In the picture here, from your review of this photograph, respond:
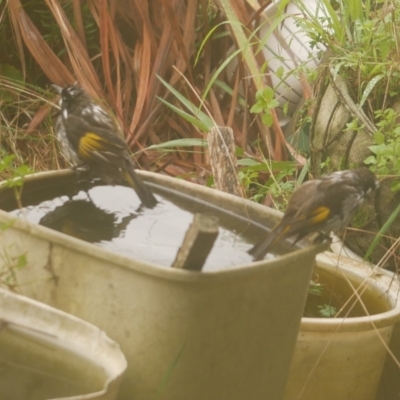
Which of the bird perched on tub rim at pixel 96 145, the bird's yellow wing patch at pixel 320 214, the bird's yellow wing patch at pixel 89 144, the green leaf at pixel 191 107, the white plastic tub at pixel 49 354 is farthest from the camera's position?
the green leaf at pixel 191 107

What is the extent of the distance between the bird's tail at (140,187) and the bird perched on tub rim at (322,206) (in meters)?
0.27

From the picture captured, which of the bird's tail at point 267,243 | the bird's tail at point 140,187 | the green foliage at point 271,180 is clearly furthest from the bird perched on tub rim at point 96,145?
the green foliage at point 271,180

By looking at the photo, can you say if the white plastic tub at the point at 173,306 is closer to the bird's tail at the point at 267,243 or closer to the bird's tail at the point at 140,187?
the bird's tail at the point at 267,243

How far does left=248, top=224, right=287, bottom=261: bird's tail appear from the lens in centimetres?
170

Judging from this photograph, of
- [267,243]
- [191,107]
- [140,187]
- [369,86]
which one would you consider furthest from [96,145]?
[191,107]

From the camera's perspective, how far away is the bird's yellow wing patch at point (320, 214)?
181 centimetres

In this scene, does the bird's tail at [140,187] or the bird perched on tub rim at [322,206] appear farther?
the bird's tail at [140,187]

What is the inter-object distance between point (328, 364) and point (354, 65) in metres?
0.89

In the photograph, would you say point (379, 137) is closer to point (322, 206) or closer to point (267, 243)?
point (322, 206)

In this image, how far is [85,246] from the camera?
1457mm

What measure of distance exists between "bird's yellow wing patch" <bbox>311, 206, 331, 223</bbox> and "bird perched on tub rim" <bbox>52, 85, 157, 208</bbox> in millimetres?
357

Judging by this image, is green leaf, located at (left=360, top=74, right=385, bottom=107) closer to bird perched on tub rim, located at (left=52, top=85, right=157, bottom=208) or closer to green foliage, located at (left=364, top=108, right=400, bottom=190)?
green foliage, located at (left=364, top=108, right=400, bottom=190)

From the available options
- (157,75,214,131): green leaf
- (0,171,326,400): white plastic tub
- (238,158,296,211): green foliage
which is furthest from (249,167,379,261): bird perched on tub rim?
(157,75,214,131): green leaf

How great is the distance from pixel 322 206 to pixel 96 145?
1.90ft
